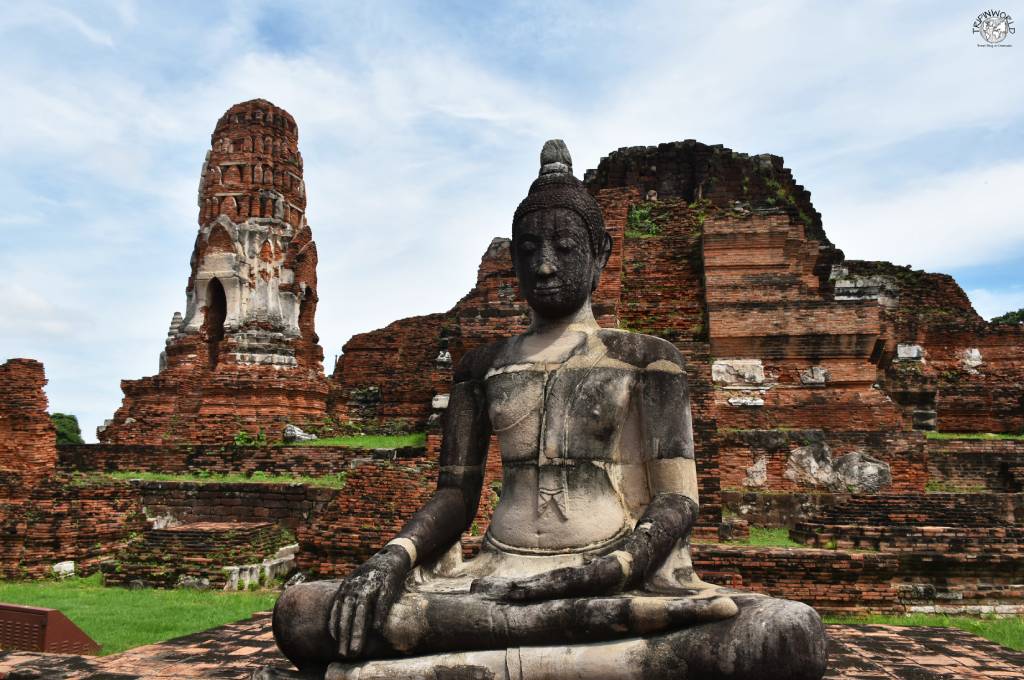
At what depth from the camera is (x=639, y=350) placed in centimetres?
391

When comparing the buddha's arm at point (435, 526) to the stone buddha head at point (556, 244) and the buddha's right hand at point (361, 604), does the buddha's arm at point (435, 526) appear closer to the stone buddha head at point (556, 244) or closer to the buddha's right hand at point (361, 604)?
the buddha's right hand at point (361, 604)

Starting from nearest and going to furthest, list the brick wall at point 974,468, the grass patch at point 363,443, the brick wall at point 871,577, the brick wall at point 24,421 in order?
the brick wall at point 871,577 < the brick wall at point 974,468 < the brick wall at point 24,421 < the grass patch at point 363,443

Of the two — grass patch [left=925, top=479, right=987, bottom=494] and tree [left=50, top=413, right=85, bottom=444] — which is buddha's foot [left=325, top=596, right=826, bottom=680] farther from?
tree [left=50, top=413, right=85, bottom=444]

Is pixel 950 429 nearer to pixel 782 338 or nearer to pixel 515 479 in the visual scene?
pixel 782 338

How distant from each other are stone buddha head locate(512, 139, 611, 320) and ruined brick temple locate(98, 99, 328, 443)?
1505cm

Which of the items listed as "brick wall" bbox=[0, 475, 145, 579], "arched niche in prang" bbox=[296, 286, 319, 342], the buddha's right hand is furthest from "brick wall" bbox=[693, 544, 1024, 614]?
"arched niche in prang" bbox=[296, 286, 319, 342]

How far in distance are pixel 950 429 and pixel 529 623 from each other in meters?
17.2

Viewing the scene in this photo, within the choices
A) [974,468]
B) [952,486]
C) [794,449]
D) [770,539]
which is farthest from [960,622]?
[974,468]

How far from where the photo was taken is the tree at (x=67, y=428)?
3919cm

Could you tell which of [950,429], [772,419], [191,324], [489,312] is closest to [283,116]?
[191,324]

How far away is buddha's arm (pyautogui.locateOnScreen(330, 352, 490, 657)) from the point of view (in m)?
3.24

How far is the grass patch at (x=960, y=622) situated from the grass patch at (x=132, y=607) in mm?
5313

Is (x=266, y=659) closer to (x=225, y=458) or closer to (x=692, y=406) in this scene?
(x=692, y=406)

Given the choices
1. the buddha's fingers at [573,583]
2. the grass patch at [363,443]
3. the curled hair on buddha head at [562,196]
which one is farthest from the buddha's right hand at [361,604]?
the grass patch at [363,443]
